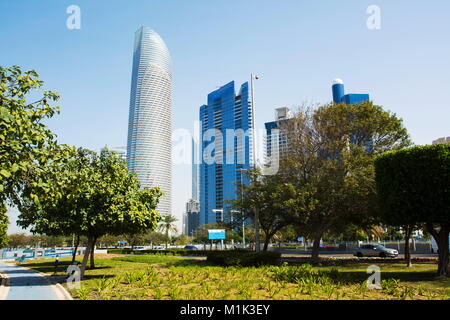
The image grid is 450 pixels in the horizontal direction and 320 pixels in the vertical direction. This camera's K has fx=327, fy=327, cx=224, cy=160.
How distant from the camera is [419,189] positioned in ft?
58.4

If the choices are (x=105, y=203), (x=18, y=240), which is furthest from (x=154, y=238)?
(x=105, y=203)

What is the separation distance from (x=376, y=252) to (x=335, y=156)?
20469mm

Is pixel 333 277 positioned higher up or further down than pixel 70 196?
further down

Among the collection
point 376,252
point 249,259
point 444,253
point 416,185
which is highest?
point 416,185

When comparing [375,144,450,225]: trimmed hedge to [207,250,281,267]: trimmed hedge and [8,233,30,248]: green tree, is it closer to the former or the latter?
[207,250,281,267]: trimmed hedge

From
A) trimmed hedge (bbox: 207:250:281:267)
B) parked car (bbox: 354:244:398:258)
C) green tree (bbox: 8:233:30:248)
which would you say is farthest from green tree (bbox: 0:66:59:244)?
green tree (bbox: 8:233:30:248)

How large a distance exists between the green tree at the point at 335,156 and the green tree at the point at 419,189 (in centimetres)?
617

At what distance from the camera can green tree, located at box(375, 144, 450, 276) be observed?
56.3 feet

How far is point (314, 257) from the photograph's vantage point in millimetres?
29953

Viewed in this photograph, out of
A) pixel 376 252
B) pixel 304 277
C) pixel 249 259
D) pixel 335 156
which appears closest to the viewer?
pixel 304 277

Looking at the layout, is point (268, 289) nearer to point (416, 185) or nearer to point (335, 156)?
point (416, 185)
